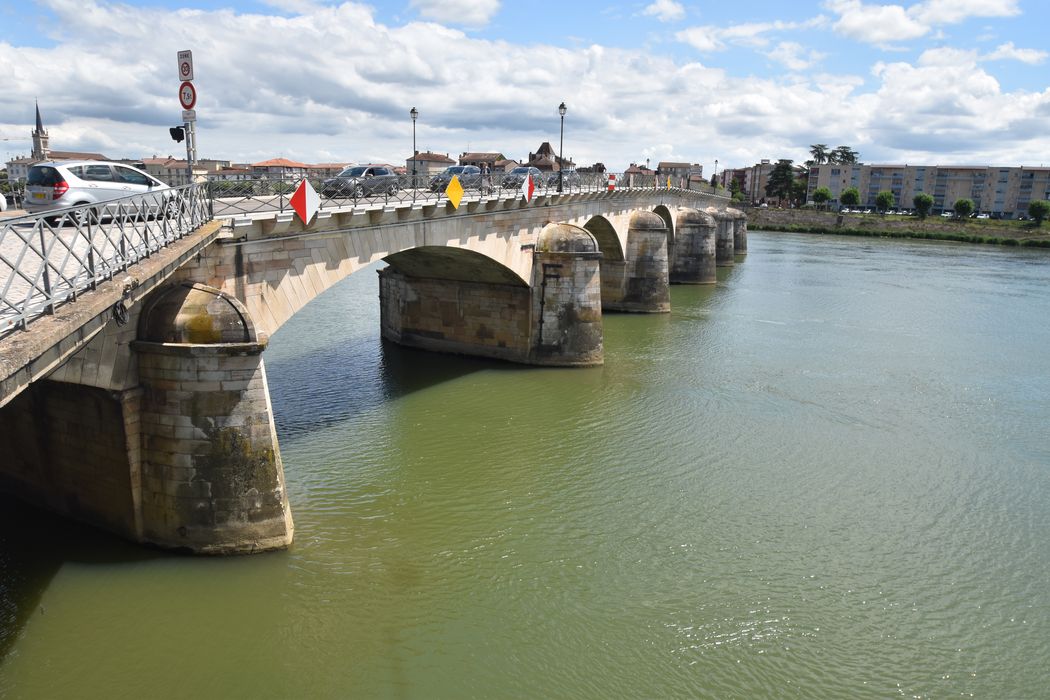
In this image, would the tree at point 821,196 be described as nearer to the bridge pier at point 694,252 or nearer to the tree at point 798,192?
the tree at point 798,192

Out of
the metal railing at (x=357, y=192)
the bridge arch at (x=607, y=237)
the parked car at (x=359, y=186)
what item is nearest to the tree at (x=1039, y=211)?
the bridge arch at (x=607, y=237)

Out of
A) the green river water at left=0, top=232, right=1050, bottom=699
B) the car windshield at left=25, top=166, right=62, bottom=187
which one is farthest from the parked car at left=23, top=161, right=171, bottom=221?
the green river water at left=0, top=232, right=1050, bottom=699

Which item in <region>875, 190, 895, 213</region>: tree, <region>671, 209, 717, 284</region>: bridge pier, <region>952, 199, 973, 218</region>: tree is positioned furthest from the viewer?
<region>875, 190, 895, 213</region>: tree

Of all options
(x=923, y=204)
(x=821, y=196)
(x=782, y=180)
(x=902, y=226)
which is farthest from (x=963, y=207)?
(x=782, y=180)

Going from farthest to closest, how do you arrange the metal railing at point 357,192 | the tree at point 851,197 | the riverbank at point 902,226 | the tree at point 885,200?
the tree at point 851,197 < the tree at point 885,200 < the riverbank at point 902,226 < the metal railing at point 357,192

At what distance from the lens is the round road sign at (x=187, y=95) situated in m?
10.4

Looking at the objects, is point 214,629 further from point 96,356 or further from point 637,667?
point 637,667

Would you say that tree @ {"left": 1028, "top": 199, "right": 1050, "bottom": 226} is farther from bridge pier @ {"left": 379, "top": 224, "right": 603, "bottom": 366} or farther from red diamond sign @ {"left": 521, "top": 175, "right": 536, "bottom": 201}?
red diamond sign @ {"left": 521, "top": 175, "right": 536, "bottom": 201}

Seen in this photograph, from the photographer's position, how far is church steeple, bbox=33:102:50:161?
21344 mm

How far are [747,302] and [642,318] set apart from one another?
7674 millimetres

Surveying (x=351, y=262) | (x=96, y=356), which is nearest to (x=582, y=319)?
(x=351, y=262)

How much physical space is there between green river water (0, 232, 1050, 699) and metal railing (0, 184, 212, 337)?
14.3ft

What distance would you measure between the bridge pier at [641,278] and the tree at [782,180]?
3669 inches

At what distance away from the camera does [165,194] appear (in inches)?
403
